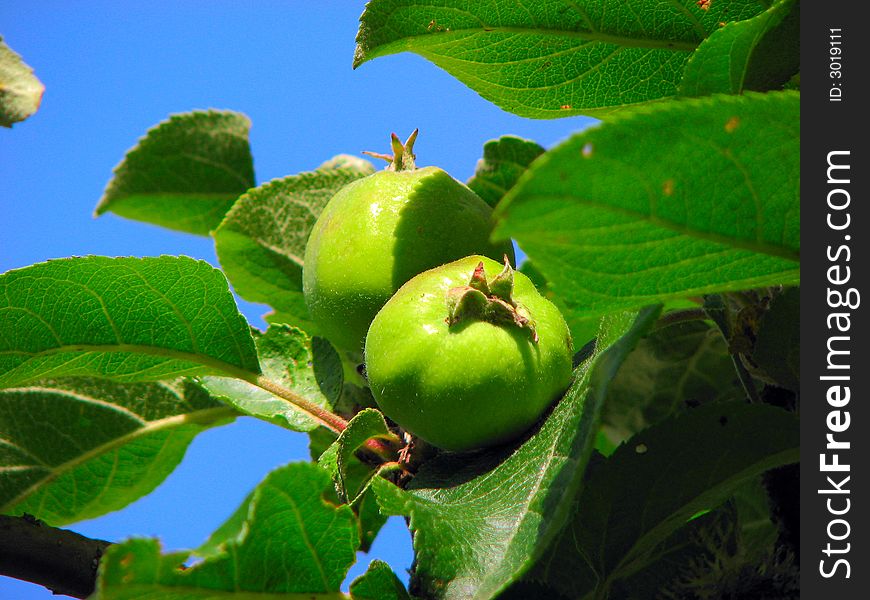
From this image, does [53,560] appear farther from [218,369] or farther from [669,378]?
[669,378]

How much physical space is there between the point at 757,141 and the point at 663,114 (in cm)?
11

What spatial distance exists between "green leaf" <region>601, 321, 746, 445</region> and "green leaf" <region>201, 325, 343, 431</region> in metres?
0.60

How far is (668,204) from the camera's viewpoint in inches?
33.4

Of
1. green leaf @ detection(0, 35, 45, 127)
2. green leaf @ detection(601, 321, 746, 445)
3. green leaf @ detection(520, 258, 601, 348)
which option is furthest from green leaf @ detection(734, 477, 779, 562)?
green leaf @ detection(0, 35, 45, 127)

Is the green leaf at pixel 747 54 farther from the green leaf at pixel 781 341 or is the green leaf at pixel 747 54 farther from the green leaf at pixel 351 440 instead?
the green leaf at pixel 351 440

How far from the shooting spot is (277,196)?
1.67m

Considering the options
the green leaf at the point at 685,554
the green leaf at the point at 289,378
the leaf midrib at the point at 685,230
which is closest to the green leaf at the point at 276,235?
the green leaf at the point at 289,378

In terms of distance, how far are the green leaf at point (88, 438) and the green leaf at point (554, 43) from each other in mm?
719

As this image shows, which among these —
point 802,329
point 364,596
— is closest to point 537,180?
point 802,329

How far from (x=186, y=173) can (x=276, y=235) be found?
36 centimetres

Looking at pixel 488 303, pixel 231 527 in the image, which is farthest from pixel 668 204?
pixel 231 527

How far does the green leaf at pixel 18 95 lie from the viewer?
161cm

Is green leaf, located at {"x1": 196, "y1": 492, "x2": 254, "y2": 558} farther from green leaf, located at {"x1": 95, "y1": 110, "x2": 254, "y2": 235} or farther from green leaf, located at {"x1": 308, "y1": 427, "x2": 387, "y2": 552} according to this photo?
green leaf, located at {"x1": 95, "y1": 110, "x2": 254, "y2": 235}

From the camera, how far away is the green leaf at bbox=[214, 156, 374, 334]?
1.67 metres
